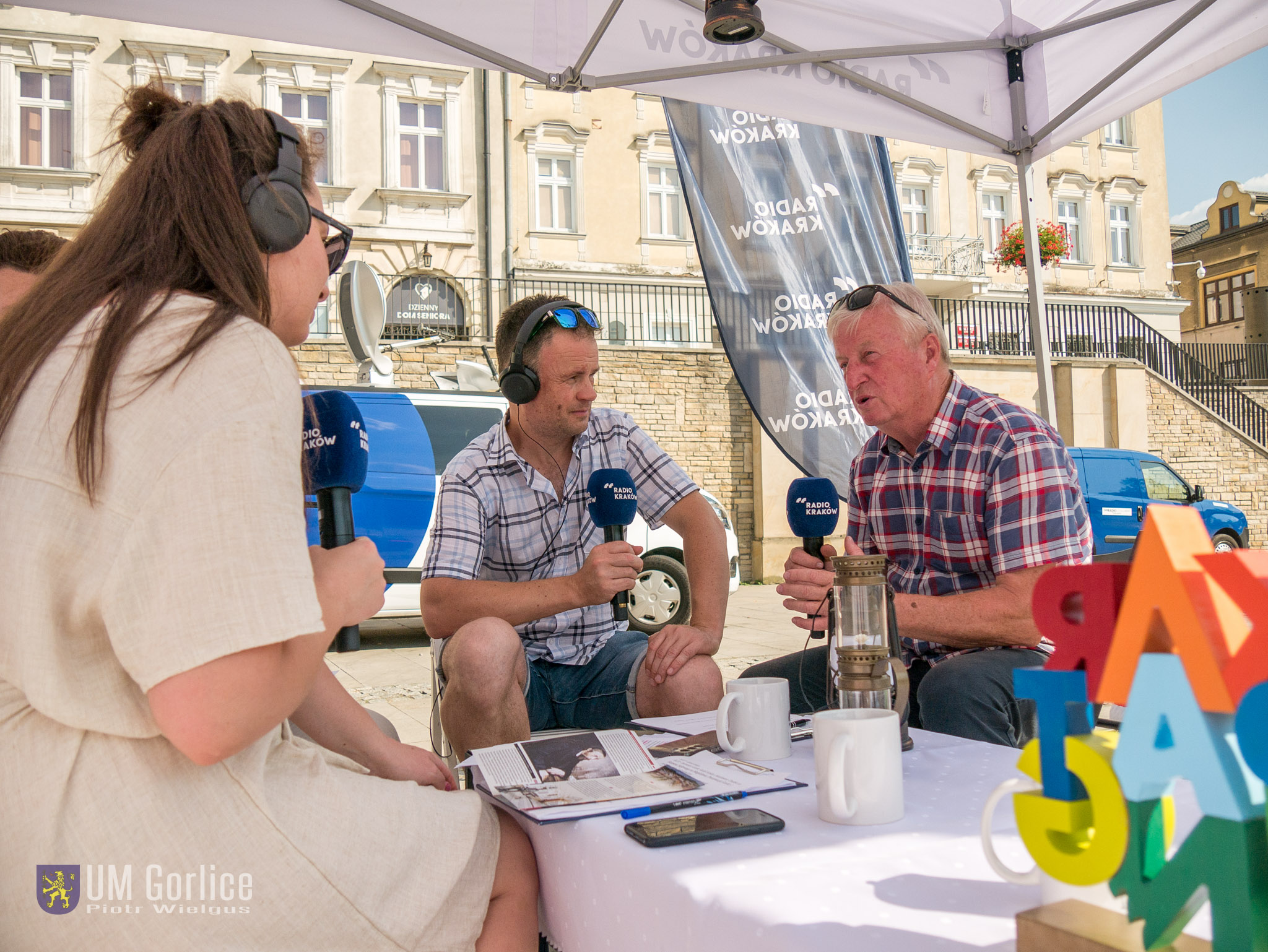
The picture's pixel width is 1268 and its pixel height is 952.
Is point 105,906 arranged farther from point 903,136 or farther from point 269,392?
point 903,136

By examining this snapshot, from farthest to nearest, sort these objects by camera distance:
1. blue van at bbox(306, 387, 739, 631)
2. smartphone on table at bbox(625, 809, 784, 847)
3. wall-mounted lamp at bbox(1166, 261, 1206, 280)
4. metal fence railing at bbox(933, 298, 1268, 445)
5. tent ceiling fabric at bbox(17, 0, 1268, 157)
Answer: wall-mounted lamp at bbox(1166, 261, 1206, 280), metal fence railing at bbox(933, 298, 1268, 445), blue van at bbox(306, 387, 739, 631), tent ceiling fabric at bbox(17, 0, 1268, 157), smartphone on table at bbox(625, 809, 784, 847)

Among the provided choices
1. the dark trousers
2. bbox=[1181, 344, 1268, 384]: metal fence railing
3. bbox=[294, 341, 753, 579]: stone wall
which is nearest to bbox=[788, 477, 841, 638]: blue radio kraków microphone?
the dark trousers

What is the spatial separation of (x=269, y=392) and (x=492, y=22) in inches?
98.8

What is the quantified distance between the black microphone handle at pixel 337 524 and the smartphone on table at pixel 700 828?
0.52 m

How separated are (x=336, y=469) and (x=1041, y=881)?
1059mm

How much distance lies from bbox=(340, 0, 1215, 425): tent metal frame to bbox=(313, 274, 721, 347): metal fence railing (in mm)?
14134

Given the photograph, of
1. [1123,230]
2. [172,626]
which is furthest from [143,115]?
[1123,230]

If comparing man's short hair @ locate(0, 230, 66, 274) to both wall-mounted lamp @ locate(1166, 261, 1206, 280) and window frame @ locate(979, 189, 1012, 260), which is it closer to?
window frame @ locate(979, 189, 1012, 260)

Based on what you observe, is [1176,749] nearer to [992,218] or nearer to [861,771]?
[861,771]

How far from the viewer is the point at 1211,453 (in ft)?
63.0

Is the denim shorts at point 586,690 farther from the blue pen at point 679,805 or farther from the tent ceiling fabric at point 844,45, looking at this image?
the tent ceiling fabric at point 844,45

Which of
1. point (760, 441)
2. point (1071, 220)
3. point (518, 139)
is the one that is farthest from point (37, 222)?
point (1071, 220)

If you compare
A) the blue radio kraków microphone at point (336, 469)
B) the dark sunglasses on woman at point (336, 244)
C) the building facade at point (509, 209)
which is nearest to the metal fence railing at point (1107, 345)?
the building facade at point (509, 209)

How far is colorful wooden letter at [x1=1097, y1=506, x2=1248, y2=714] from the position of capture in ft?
2.11
